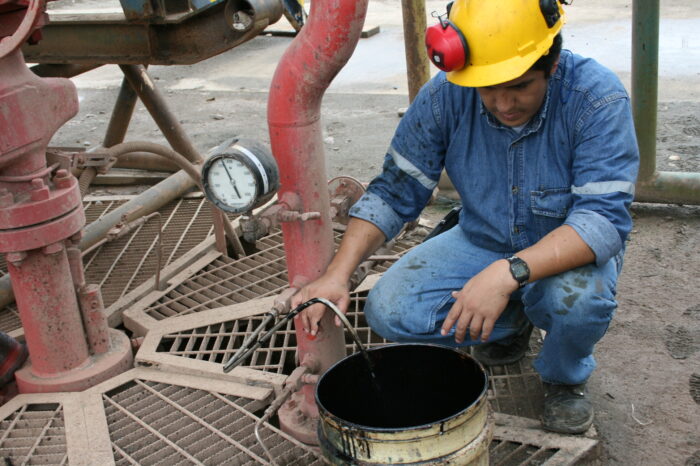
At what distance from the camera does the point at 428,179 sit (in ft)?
8.45

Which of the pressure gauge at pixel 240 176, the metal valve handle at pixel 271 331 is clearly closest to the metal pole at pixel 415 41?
the pressure gauge at pixel 240 176

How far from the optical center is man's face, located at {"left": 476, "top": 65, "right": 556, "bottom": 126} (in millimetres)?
2248

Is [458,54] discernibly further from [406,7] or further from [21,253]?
[406,7]

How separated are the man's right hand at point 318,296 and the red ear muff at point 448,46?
2.21 feet

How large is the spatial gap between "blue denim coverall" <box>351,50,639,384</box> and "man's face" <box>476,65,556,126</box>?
2.9 inches

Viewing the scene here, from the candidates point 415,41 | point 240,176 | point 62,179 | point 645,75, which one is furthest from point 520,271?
point 415,41

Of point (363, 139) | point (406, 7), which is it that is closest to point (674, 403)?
point (406, 7)

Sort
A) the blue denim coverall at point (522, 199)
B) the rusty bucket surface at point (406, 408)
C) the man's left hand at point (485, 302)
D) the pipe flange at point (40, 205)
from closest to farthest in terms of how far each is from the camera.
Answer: the rusty bucket surface at point (406, 408), the man's left hand at point (485, 302), the blue denim coverall at point (522, 199), the pipe flange at point (40, 205)

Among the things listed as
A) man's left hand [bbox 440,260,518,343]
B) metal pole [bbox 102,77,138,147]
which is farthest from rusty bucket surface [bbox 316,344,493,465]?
metal pole [bbox 102,77,138,147]

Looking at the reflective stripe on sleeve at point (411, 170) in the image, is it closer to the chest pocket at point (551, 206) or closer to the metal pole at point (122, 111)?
the chest pocket at point (551, 206)

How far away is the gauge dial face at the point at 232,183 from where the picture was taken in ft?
6.64

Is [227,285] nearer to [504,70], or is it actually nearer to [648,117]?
[504,70]

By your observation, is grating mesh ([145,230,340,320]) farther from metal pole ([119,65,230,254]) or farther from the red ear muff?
the red ear muff

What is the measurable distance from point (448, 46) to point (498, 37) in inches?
5.4
